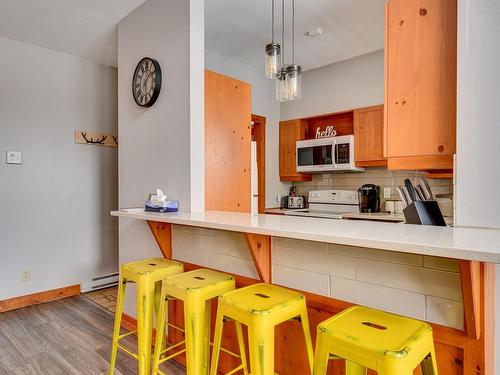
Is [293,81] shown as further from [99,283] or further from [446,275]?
[99,283]

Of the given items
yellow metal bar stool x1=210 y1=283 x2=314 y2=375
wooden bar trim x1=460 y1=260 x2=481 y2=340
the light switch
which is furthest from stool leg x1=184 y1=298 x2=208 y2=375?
the light switch

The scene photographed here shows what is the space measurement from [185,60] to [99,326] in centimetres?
223

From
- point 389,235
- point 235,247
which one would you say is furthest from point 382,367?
point 235,247

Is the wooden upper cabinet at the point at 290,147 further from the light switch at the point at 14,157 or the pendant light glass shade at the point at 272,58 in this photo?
the light switch at the point at 14,157

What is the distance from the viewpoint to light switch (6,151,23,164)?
9.98ft

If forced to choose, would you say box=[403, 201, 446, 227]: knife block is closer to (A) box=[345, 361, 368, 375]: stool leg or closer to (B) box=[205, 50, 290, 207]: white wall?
(A) box=[345, 361, 368, 375]: stool leg

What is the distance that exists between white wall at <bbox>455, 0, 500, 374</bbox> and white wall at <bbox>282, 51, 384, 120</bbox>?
249cm

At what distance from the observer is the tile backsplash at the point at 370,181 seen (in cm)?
344

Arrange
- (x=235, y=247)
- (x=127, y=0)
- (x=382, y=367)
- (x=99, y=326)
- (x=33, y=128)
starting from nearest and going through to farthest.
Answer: (x=382, y=367)
(x=235, y=247)
(x=127, y=0)
(x=99, y=326)
(x=33, y=128)

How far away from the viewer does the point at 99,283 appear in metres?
3.62

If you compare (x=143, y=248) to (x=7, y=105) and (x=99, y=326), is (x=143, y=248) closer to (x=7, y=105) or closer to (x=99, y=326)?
(x=99, y=326)

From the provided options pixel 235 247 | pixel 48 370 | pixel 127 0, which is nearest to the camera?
pixel 235 247

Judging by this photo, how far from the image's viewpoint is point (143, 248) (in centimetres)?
253

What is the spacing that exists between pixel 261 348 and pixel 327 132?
3.49 m
